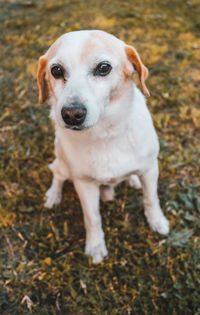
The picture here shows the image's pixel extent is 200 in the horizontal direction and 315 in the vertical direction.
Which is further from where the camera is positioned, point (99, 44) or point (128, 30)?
point (128, 30)

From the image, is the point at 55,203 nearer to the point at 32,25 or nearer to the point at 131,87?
the point at 131,87

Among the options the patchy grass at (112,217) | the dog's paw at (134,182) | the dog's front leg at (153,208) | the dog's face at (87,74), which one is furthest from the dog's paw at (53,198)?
the dog's face at (87,74)

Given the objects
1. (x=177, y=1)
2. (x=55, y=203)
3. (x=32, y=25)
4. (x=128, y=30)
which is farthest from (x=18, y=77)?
(x=177, y=1)

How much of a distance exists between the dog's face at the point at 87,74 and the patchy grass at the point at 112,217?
4.09ft

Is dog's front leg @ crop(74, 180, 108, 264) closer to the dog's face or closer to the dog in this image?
the dog

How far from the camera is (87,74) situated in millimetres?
1797

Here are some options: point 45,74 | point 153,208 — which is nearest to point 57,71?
point 45,74

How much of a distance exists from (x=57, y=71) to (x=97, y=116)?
0.39 meters

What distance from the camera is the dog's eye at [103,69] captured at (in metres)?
1.80

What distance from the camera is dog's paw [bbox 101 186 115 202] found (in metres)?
2.73

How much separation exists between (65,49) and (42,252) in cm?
167

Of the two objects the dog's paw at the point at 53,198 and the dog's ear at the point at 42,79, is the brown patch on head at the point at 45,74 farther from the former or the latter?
the dog's paw at the point at 53,198

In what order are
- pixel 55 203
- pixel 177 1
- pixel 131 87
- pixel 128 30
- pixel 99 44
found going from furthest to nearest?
pixel 177 1 → pixel 128 30 → pixel 55 203 → pixel 131 87 → pixel 99 44

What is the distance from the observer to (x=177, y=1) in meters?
5.09
